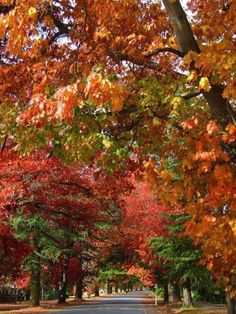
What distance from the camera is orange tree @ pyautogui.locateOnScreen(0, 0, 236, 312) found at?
7.30 metres

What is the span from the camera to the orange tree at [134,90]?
730 centimetres

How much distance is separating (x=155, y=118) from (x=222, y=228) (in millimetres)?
2401

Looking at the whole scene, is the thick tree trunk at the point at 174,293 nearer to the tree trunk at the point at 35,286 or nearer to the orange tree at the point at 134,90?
the tree trunk at the point at 35,286

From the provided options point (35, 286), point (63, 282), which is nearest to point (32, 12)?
point (35, 286)

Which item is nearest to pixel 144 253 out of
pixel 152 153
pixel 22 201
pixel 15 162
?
pixel 22 201

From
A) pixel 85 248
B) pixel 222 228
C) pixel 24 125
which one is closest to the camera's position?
pixel 222 228

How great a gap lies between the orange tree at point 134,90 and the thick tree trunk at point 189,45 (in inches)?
0.6

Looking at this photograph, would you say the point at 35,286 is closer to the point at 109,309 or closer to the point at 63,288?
the point at 109,309

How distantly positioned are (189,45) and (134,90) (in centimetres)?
163

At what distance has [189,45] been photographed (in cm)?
815

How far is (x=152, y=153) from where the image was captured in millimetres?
10781

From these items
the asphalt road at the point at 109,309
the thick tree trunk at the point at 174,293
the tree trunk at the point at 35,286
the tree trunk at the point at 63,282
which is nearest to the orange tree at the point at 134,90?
the asphalt road at the point at 109,309

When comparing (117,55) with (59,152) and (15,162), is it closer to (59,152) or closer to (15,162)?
(59,152)

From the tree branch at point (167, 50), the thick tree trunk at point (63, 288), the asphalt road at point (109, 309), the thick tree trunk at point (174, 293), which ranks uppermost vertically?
the tree branch at point (167, 50)
